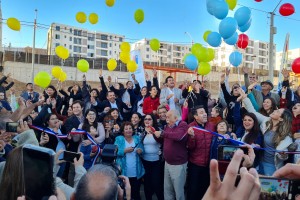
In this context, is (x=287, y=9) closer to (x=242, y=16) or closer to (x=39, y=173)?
(x=242, y=16)

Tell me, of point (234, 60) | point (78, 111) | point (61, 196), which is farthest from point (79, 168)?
point (234, 60)

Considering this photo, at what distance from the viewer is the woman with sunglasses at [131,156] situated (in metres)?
5.27

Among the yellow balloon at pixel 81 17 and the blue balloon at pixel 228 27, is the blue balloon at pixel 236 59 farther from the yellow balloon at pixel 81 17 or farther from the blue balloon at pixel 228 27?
the yellow balloon at pixel 81 17

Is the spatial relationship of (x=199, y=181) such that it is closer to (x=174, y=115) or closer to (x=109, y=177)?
(x=174, y=115)

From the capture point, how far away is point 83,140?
206 inches

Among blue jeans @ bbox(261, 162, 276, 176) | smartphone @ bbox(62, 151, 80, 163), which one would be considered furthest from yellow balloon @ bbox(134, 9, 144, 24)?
smartphone @ bbox(62, 151, 80, 163)

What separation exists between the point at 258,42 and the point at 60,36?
200 ft

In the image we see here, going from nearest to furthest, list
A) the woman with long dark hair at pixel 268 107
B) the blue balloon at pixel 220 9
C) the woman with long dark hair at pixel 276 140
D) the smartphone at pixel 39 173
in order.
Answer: the smartphone at pixel 39 173
the woman with long dark hair at pixel 276 140
the woman with long dark hair at pixel 268 107
the blue balloon at pixel 220 9

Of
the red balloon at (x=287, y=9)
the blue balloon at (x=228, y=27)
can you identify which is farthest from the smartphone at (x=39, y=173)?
the red balloon at (x=287, y=9)

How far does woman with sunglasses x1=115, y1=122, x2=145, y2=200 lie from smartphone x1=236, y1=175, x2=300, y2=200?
153 inches

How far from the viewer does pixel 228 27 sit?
795 cm

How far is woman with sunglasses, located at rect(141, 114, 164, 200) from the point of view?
5.48 meters

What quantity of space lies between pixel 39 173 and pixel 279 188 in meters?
1.08

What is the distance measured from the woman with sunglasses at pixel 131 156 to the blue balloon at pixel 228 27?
4.05m
